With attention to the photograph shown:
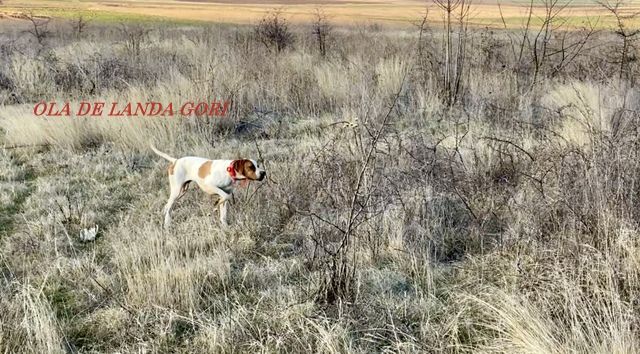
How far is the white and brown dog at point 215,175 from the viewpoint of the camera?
3.77 m

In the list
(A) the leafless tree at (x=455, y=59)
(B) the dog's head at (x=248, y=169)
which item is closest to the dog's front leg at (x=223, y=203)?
(B) the dog's head at (x=248, y=169)

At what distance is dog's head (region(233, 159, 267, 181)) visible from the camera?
12.3 feet

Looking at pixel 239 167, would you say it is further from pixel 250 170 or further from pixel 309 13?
pixel 309 13

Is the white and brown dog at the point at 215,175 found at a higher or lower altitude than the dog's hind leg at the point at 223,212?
higher

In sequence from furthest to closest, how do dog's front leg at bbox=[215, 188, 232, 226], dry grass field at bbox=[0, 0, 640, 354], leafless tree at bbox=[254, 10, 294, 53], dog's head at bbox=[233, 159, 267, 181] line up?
leafless tree at bbox=[254, 10, 294, 53]
dog's front leg at bbox=[215, 188, 232, 226]
dog's head at bbox=[233, 159, 267, 181]
dry grass field at bbox=[0, 0, 640, 354]

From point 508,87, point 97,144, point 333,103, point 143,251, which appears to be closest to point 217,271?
point 143,251

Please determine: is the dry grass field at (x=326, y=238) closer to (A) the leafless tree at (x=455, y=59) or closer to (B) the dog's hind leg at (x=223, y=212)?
(B) the dog's hind leg at (x=223, y=212)

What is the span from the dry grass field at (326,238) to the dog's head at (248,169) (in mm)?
356

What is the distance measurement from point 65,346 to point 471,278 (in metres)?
2.08

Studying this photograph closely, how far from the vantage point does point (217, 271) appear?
3.18 metres

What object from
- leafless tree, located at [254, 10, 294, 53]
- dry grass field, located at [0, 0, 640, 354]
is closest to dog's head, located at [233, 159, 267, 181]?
dry grass field, located at [0, 0, 640, 354]

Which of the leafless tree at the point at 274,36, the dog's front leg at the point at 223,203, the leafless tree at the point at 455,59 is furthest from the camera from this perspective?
the leafless tree at the point at 274,36

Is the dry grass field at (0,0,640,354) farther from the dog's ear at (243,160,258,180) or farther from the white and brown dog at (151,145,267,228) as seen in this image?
the dog's ear at (243,160,258,180)

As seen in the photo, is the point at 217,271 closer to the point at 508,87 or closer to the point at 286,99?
the point at 286,99
